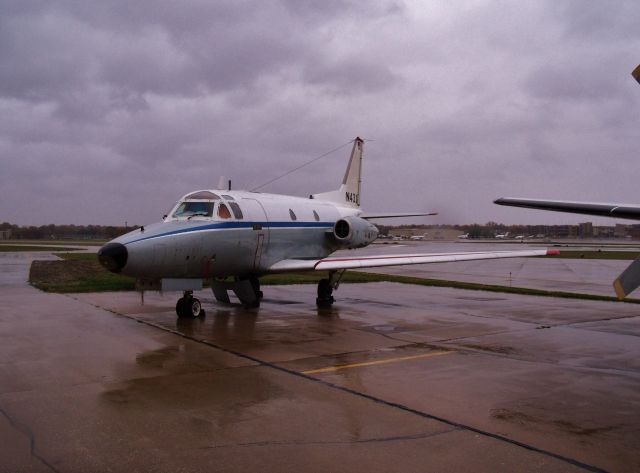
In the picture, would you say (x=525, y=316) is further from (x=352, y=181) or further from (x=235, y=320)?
(x=352, y=181)

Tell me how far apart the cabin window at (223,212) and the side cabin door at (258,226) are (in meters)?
0.73

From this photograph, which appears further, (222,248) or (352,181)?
(352,181)

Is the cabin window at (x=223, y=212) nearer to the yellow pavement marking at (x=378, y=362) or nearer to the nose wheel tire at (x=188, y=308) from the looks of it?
the nose wheel tire at (x=188, y=308)

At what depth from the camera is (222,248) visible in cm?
1325

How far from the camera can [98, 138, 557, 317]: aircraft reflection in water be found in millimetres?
11703

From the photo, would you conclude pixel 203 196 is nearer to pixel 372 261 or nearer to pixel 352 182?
pixel 372 261

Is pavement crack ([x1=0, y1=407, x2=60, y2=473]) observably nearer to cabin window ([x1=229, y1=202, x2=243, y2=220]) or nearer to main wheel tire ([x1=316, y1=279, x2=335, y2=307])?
cabin window ([x1=229, y1=202, x2=243, y2=220])

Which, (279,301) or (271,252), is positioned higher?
(271,252)

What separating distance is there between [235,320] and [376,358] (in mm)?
4998

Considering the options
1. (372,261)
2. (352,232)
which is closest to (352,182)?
(352,232)

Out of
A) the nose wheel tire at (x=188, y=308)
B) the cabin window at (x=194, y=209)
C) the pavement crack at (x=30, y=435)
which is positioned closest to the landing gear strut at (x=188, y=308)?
the nose wheel tire at (x=188, y=308)

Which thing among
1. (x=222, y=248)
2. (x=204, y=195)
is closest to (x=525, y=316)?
(x=222, y=248)

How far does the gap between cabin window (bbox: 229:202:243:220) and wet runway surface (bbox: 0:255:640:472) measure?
2494mm

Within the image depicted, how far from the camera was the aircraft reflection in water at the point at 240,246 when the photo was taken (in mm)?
11703
